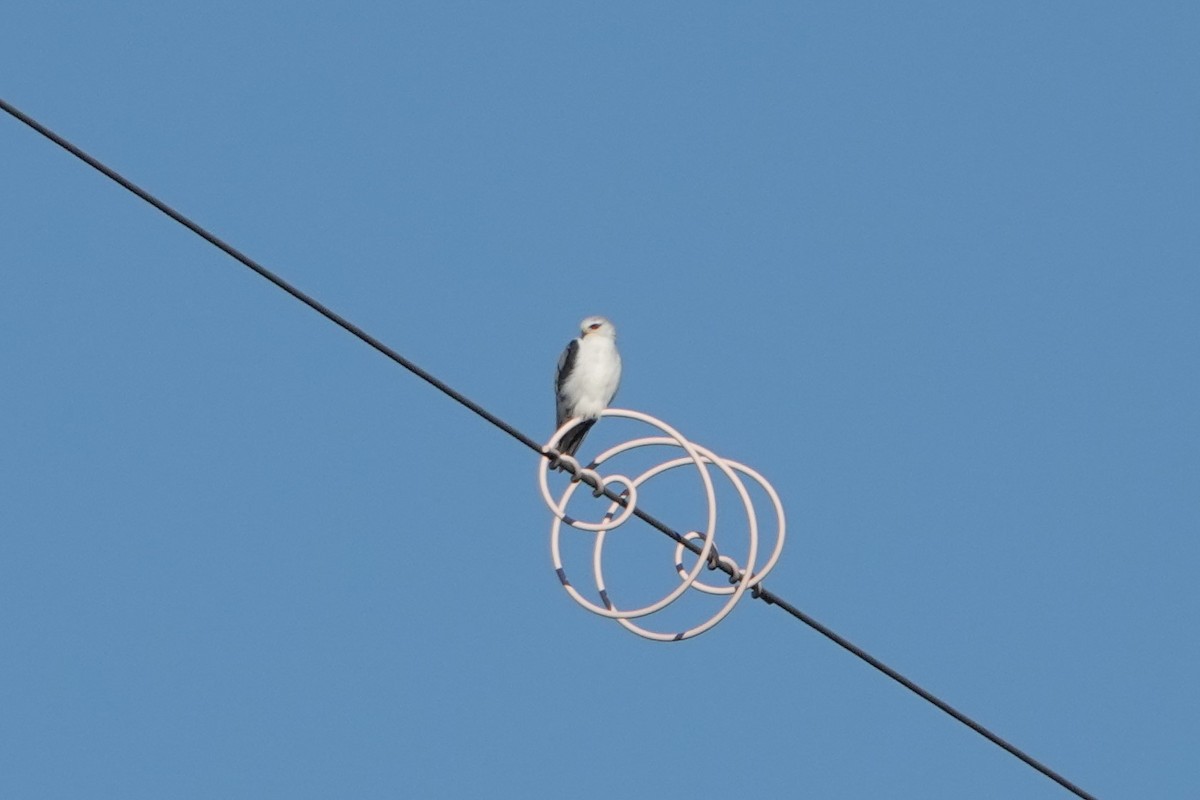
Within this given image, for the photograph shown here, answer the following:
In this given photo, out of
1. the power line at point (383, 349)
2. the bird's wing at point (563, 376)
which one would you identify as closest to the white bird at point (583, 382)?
the bird's wing at point (563, 376)

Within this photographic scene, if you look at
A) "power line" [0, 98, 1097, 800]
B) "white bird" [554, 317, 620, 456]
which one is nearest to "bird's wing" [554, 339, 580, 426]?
"white bird" [554, 317, 620, 456]

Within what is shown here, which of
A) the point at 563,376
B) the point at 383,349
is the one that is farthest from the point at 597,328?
the point at 383,349

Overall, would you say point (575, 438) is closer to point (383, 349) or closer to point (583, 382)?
point (583, 382)

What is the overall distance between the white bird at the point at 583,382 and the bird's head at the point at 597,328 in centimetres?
32

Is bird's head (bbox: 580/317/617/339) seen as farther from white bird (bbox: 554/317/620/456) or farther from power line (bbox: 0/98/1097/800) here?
power line (bbox: 0/98/1097/800)

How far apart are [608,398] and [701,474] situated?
318 cm

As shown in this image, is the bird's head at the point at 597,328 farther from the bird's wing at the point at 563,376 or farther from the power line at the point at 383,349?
the power line at the point at 383,349

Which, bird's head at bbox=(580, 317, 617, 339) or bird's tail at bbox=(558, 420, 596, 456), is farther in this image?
bird's head at bbox=(580, 317, 617, 339)

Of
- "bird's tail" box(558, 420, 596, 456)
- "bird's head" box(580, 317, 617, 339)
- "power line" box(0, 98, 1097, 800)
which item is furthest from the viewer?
"bird's head" box(580, 317, 617, 339)

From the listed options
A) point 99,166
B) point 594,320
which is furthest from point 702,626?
point 594,320

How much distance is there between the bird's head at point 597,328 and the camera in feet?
42.4

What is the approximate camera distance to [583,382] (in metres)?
12.1

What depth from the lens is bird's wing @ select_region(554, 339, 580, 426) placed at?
12242mm

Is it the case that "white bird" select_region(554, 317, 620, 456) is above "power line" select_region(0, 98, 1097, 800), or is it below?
above
